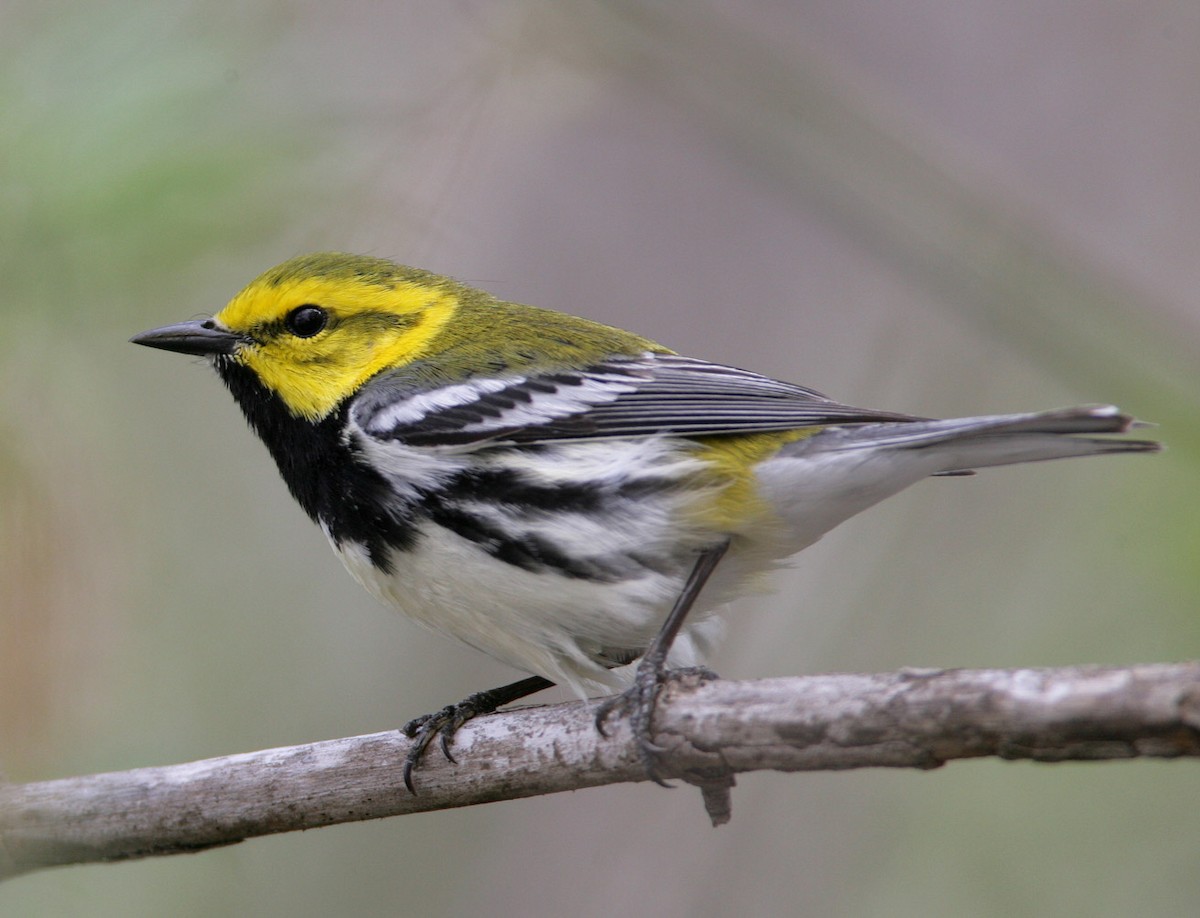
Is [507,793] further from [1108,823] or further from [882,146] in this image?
[1108,823]

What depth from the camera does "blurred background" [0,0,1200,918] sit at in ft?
12.6

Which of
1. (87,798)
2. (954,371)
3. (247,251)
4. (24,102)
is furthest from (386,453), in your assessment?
(954,371)

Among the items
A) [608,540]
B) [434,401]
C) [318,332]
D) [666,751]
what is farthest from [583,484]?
[318,332]

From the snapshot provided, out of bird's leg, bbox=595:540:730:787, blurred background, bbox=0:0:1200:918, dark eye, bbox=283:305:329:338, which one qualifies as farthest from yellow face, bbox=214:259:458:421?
bird's leg, bbox=595:540:730:787

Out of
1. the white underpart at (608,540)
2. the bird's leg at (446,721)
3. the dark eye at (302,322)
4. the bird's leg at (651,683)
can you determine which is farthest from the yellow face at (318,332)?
the bird's leg at (651,683)

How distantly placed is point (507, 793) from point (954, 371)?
3.20 metres

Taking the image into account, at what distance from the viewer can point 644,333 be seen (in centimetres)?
573

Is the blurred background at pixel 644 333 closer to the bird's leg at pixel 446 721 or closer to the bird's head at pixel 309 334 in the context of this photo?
the bird's head at pixel 309 334

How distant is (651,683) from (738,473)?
77cm

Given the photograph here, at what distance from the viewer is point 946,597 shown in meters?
5.64

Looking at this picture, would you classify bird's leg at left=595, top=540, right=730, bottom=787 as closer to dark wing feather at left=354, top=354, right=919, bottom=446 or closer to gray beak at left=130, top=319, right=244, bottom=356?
dark wing feather at left=354, top=354, right=919, bottom=446

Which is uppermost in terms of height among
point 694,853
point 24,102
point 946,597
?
point 24,102

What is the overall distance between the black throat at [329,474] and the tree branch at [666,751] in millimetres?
589

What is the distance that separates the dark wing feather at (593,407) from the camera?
12.0 feet
